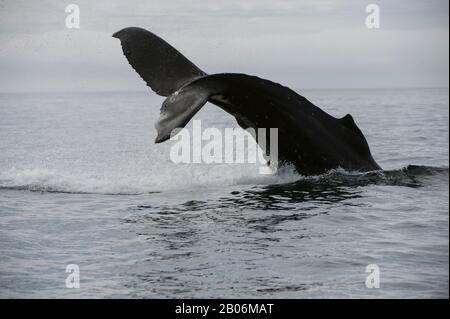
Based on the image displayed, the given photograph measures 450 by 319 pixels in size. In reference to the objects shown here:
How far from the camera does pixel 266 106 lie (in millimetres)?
8344

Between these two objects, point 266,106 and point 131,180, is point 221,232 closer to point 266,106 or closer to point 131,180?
point 266,106

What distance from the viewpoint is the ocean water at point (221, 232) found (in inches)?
213

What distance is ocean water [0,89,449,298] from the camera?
542cm

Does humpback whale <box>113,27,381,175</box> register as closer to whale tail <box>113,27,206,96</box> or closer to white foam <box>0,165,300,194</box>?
whale tail <box>113,27,206,96</box>

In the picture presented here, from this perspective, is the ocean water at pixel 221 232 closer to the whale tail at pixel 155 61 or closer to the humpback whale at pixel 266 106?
the humpback whale at pixel 266 106

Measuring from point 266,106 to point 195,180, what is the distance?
2.08m

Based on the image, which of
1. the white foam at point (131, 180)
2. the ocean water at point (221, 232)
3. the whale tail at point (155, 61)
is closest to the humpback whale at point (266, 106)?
the whale tail at point (155, 61)

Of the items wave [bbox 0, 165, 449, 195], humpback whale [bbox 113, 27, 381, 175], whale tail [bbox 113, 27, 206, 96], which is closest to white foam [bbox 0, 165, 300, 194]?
wave [bbox 0, 165, 449, 195]

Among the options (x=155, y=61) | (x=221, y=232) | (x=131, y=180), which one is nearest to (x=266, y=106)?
(x=155, y=61)

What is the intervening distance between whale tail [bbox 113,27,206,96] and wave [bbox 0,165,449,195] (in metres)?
1.57

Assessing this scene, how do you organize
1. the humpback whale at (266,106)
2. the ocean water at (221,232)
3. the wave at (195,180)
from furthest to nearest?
the wave at (195,180) < the humpback whale at (266,106) < the ocean water at (221,232)

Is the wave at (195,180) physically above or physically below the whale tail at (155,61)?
below

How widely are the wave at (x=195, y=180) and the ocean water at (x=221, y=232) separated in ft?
0.06
